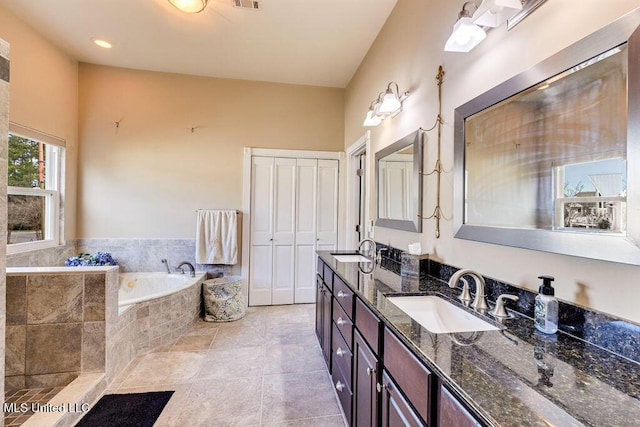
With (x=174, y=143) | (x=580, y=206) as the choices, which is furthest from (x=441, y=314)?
(x=174, y=143)

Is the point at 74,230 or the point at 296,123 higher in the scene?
the point at 296,123

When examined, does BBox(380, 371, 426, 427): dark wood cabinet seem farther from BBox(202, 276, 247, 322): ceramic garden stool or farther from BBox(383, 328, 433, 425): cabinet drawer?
BBox(202, 276, 247, 322): ceramic garden stool

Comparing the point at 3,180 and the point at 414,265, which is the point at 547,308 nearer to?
the point at 414,265

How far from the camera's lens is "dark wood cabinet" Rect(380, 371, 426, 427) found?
963 mm

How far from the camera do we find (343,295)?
1876mm

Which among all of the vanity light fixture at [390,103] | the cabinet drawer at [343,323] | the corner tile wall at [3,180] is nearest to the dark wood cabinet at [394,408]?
the cabinet drawer at [343,323]

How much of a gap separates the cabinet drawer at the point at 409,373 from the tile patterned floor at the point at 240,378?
1015 millimetres

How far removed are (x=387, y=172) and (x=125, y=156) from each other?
10.4 ft

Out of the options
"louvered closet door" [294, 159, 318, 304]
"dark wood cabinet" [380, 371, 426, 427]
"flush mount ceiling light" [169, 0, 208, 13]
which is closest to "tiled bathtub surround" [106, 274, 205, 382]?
"louvered closet door" [294, 159, 318, 304]

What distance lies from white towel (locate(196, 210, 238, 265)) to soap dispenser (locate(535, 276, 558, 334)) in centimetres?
332

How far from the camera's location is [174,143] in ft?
12.5

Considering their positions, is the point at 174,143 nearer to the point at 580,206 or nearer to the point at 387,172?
the point at 387,172

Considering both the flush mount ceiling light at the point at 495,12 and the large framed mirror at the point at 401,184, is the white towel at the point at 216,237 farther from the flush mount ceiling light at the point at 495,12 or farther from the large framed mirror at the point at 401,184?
the flush mount ceiling light at the point at 495,12

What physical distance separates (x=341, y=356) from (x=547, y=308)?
1.22 meters
